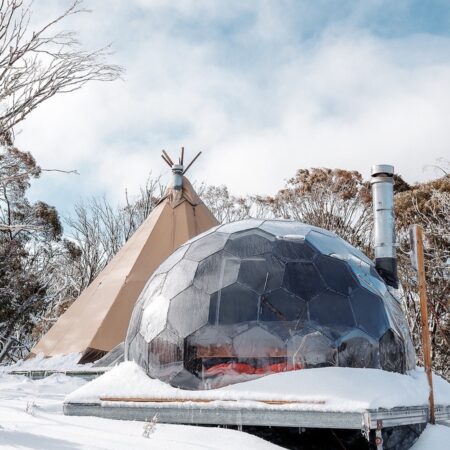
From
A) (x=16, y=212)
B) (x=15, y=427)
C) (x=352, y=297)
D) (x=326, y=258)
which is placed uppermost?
(x=16, y=212)

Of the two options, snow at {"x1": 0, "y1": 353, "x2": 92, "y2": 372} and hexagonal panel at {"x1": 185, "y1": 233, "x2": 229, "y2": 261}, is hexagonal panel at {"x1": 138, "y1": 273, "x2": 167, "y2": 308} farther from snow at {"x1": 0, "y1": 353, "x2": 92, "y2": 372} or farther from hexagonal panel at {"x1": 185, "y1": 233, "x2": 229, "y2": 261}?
snow at {"x1": 0, "y1": 353, "x2": 92, "y2": 372}

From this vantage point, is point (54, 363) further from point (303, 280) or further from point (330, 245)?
point (303, 280)

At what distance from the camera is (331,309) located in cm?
540

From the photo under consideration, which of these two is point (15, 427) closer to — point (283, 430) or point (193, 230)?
point (283, 430)

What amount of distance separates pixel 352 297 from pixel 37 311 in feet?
63.4

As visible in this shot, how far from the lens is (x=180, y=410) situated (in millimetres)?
5000

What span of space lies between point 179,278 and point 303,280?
4.31 feet

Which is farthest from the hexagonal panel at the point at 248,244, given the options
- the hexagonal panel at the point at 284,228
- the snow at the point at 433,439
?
the snow at the point at 433,439

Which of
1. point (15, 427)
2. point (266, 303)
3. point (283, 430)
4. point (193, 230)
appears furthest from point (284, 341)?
point (193, 230)

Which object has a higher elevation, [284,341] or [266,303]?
[266,303]

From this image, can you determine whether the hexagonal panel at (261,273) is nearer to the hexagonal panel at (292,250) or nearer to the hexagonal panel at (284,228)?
the hexagonal panel at (292,250)

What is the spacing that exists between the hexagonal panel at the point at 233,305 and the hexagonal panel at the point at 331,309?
552 mm

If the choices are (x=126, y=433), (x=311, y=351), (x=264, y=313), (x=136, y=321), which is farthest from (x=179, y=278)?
(x=126, y=433)

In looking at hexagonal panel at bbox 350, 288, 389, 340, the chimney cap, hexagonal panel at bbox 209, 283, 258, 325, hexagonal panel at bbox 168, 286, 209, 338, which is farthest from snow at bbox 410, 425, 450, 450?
the chimney cap
